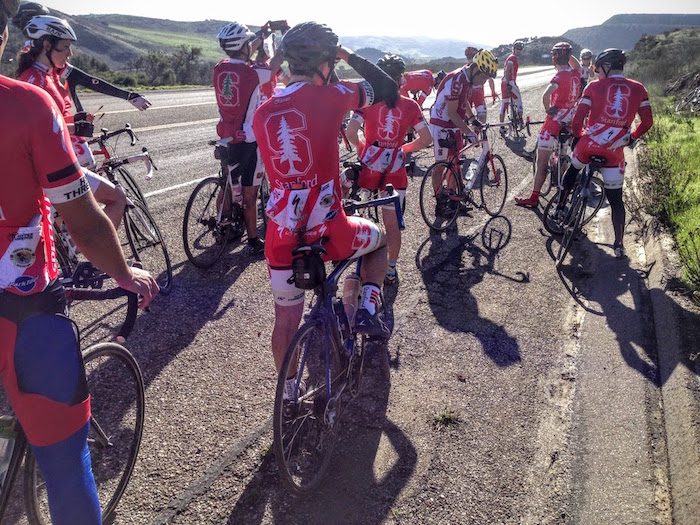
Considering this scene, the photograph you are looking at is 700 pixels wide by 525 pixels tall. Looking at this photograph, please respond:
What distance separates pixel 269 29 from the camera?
671cm

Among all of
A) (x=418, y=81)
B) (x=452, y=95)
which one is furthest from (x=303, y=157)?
(x=418, y=81)

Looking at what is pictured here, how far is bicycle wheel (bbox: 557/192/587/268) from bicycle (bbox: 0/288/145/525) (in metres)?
5.20

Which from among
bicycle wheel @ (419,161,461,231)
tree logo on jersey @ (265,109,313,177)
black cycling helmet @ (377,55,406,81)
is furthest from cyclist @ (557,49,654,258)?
tree logo on jersey @ (265,109,313,177)

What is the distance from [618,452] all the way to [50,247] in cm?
A: 356

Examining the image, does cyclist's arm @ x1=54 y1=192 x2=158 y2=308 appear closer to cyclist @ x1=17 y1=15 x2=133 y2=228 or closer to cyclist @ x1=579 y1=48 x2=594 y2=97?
cyclist @ x1=17 y1=15 x2=133 y2=228

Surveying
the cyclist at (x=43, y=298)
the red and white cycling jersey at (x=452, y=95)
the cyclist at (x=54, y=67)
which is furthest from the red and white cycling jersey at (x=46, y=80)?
the red and white cycling jersey at (x=452, y=95)

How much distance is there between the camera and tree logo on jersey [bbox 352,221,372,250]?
323 centimetres

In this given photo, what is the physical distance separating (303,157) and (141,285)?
3.84 feet

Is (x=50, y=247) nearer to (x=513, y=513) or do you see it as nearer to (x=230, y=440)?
(x=230, y=440)

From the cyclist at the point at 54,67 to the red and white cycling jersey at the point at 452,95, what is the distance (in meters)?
4.53

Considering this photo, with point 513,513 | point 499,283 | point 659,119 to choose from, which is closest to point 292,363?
point 513,513

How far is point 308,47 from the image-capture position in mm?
2807

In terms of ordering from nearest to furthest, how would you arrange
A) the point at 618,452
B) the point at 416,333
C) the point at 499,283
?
1. the point at 618,452
2. the point at 416,333
3. the point at 499,283

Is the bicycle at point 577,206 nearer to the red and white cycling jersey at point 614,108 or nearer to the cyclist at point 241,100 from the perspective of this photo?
the red and white cycling jersey at point 614,108
